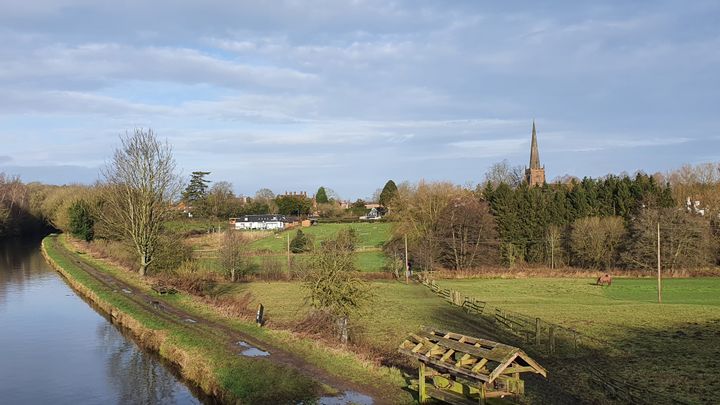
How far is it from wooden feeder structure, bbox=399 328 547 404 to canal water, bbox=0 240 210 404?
823 cm

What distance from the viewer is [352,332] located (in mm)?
26781

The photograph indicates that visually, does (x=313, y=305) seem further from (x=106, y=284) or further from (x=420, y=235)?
(x=420, y=235)

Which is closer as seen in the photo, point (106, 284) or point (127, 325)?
point (127, 325)

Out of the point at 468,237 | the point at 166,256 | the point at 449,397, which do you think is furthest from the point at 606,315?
the point at 166,256

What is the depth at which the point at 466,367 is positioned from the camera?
13625 millimetres

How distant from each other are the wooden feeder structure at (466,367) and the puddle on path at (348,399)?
5.10 ft

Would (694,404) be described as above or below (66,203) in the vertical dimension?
below

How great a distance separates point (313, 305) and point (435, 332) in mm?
10723

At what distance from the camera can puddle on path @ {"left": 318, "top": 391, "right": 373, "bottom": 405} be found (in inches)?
621

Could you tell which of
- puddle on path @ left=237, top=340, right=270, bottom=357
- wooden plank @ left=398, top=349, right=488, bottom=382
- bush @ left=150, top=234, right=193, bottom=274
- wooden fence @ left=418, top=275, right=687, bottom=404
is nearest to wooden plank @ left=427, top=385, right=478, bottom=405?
wooden plank @ left=398, top=349, right=488, bottom=382

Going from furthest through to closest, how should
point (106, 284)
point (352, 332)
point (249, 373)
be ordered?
point (106, 284), point (352, 332), point (249, 373)

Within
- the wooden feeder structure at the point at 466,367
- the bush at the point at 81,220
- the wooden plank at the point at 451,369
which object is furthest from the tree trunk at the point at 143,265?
the bush at the point at 81,220

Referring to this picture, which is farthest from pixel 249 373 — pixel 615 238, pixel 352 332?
pixel 615 238

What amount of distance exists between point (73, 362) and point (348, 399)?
14.6 m
